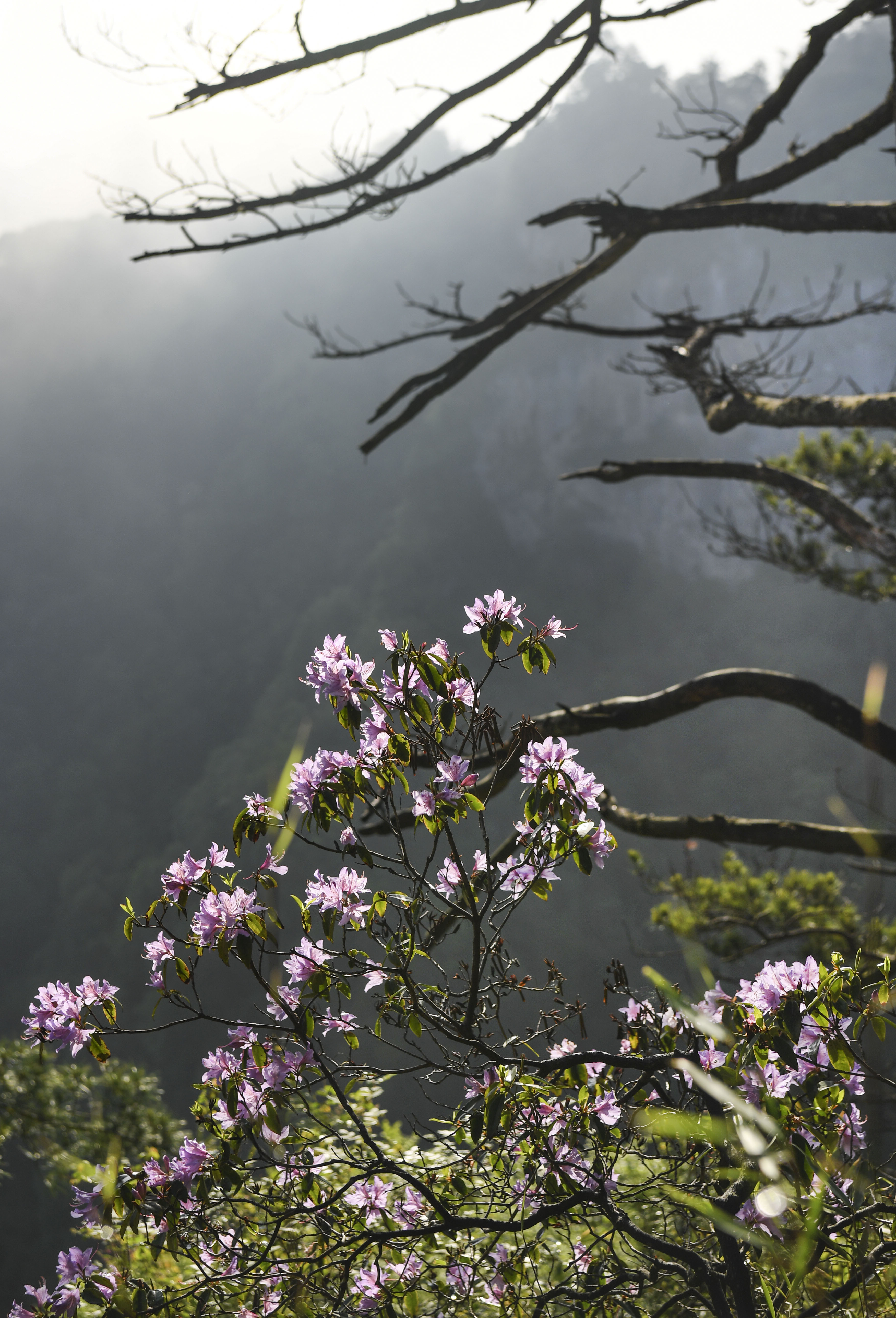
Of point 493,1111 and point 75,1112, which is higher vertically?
point 75,1112

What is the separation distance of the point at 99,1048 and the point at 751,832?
2.06m

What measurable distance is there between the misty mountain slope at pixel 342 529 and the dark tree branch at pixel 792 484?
18.2 m

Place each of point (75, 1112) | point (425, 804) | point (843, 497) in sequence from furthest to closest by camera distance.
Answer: point (75, 1112) < point (843, 497) < point (425, 804)

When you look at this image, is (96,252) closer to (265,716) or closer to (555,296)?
(265,716)

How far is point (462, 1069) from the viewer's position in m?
1.11

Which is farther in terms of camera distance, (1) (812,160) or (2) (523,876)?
(1) (812,160)

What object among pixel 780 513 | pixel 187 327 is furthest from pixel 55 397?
pixel 780 513

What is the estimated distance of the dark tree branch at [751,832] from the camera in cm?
251

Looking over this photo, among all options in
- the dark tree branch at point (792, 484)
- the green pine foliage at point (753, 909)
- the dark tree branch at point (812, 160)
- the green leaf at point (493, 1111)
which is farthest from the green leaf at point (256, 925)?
the green pine foliage at point (753, 909)

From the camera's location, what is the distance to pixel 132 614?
37.1 meters

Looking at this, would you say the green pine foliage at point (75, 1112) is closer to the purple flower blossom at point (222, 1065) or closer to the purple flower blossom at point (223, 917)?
the purple flower blossom at point (222, 1065)

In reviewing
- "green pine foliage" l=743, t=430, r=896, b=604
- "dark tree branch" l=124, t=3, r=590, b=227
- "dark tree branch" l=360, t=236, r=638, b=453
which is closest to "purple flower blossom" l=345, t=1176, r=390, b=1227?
"dark tree branch" l=360, t=236, r=638, b=453

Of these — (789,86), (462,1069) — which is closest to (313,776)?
(462,1069)

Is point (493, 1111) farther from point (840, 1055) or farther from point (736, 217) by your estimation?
point (736, 217)
